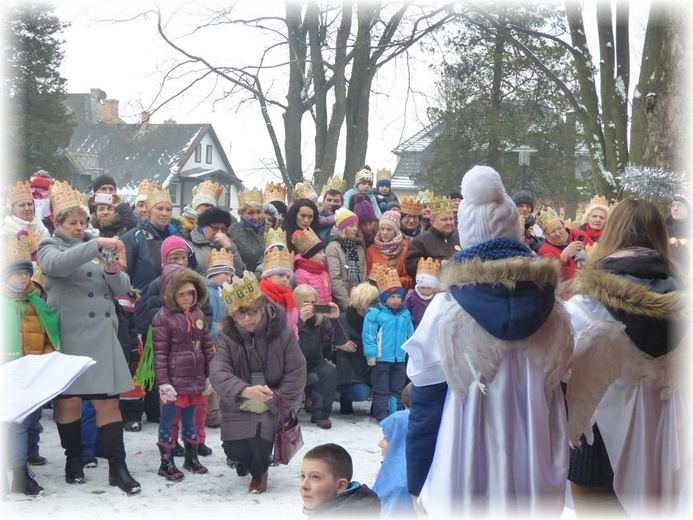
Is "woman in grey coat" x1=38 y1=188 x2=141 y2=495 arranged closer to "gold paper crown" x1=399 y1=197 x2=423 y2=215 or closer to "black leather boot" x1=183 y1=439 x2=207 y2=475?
"black leather boot" x1=183 y1=439 x2=207 y2=475

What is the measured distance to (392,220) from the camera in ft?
32.8

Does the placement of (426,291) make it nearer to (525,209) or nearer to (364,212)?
(364,212)

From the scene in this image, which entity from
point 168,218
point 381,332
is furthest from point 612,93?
point 168,218

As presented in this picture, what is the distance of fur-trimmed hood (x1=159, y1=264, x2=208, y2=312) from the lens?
6852 mm

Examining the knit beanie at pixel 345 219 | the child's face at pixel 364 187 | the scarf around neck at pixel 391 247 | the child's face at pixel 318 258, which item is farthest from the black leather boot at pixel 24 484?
the child's face at pixel 364 187

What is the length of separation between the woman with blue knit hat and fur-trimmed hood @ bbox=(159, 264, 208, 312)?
3445 mm

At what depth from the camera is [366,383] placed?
896 centimetres

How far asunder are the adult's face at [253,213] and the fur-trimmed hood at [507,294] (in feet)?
19.2

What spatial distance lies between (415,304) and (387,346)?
54 cm

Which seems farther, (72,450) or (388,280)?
(388,280)

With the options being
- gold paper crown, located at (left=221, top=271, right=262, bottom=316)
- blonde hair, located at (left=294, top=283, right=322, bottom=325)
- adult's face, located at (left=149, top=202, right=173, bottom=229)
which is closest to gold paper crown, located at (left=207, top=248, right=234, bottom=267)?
adult's face, located at (left=149, top=202, right=173, bottom=229)

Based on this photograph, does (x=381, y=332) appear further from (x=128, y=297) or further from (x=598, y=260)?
(x=598, y=260)

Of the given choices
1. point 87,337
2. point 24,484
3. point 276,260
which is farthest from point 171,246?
point 24,484

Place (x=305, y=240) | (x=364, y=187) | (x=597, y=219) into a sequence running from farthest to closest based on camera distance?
(x=364, y=187) < (x=597, y=219) < (x=305, y=240)
